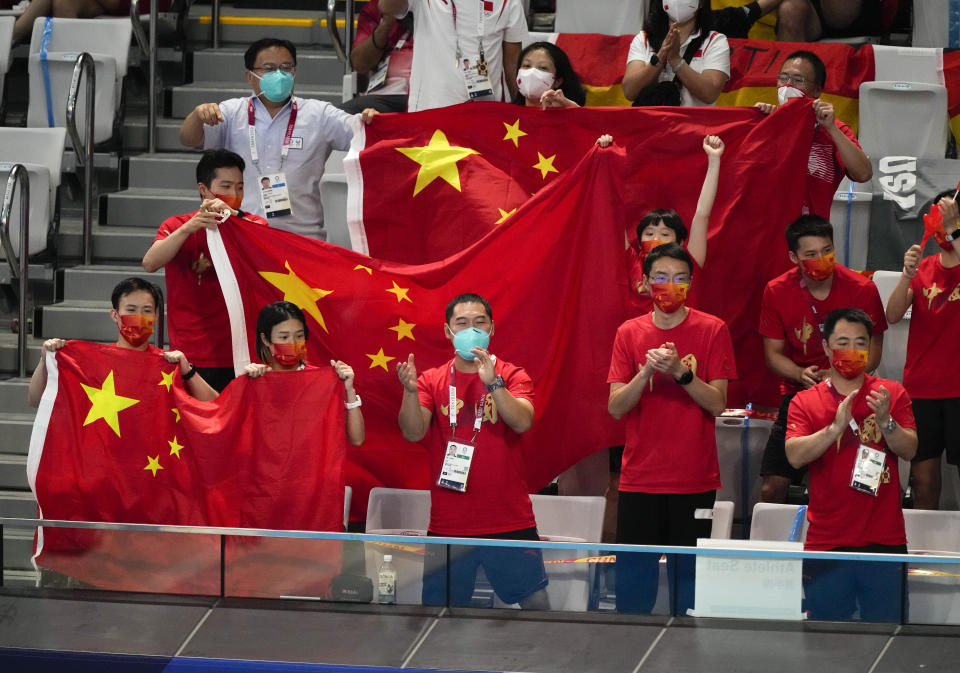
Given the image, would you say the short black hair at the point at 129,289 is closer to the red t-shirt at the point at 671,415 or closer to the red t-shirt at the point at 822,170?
the red t-shirt at the point at 671,415

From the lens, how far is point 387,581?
4.34m

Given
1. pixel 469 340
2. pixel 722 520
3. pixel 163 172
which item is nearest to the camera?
pixel 469 340

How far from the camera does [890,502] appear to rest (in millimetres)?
5207

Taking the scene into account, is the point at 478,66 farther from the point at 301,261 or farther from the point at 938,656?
the point at 938,656

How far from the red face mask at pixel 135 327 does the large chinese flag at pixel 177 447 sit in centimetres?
8

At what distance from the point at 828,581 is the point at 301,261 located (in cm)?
284

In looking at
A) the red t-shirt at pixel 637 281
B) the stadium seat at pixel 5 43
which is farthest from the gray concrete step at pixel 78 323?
the red t-shirt at pixel 637 281

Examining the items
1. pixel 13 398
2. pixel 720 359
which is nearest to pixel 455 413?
pixel 720 359

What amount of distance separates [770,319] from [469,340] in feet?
4.69

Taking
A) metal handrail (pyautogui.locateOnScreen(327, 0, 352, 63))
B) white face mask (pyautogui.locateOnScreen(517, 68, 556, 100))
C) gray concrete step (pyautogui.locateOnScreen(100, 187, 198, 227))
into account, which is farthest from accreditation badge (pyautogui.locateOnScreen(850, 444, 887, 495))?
metal handrail (pyautogui.locateOnScreen(327, 0, 352, 63))

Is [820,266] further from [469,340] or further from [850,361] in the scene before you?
[469,340]

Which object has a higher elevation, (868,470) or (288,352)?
(288,352)

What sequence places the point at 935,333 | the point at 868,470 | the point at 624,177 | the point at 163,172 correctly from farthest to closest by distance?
the point at 163,172 < the point at 624,177 < the point at 935,333 < the point at 868,470

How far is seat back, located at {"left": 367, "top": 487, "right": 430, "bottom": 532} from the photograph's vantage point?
5.89 metres
